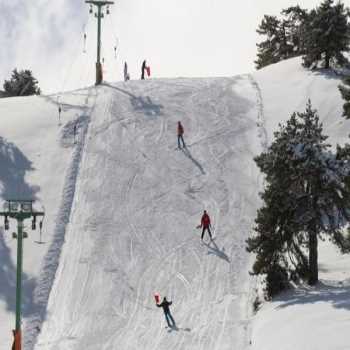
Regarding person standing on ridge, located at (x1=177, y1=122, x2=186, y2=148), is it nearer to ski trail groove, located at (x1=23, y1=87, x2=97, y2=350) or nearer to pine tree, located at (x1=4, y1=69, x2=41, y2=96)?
ski trail groove, located at (x1=23, y1=87, x2=97, y2=350)

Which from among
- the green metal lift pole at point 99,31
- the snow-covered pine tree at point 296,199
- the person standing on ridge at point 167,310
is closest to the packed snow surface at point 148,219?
the person standing on ridge at point 167,310

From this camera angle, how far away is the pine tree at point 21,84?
210 ft

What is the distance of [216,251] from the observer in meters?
31.1

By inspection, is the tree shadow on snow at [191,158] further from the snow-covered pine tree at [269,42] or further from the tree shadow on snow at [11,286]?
the snow-covered pine tree at [269,42]

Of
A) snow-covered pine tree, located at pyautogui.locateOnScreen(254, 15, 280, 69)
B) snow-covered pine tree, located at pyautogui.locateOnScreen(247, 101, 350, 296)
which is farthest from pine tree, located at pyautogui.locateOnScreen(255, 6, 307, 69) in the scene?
snow-covered pine tree, located at pyautogui.locateOnScreen(247, 101, 350, 296)

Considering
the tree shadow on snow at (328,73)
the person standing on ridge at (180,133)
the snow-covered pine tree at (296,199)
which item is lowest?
the snow-covered pine tree at (296,199)

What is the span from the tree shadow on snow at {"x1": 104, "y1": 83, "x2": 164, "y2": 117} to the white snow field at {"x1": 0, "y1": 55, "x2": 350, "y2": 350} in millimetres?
173

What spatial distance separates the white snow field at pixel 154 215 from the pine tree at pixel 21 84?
14670mm

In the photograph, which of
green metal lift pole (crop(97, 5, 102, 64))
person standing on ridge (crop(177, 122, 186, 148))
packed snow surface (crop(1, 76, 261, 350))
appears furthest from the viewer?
green metal lift pole (crop(97, 5, 102, 64))

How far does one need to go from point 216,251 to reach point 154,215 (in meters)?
4.23

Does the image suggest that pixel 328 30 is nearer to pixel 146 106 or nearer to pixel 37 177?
pixel 146 106

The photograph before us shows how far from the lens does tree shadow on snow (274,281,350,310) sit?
22875mm

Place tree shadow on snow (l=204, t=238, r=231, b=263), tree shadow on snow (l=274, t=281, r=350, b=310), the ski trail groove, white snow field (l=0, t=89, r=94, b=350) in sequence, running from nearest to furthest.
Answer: tree shadow on snow (l=274, t=281, r=350, b=310)
the ski trail groove
white snow field (l=0, t=89, r=94, b=350)
tree shadow on snow (l=204, t=238, r=231, b=263)

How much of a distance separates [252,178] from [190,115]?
9180mm
